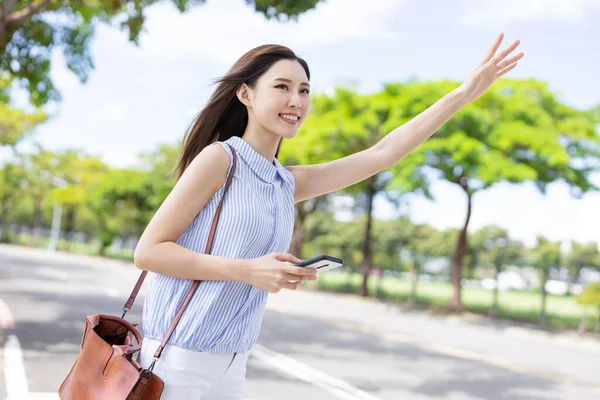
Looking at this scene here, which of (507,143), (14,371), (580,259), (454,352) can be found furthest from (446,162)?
(14,371)

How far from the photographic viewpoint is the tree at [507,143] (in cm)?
1978

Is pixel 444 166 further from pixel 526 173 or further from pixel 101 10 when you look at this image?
pixel 101 10

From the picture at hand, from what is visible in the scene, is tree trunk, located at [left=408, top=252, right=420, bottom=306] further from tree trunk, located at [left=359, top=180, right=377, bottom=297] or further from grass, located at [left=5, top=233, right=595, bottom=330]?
tree trunk, located at [left=359, top=180, right=377, bottom=297]

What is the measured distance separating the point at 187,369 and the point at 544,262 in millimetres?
20456

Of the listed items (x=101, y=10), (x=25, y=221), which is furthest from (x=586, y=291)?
(x=25, y=221)

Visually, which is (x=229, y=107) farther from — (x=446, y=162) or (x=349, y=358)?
(x=446, y=162)

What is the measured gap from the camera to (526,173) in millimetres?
19156

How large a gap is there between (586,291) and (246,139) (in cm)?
1779

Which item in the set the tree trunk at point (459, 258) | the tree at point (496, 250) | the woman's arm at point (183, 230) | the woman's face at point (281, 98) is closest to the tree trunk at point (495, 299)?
the tree at point (496, 250)

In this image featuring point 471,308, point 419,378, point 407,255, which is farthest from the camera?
point 407,255

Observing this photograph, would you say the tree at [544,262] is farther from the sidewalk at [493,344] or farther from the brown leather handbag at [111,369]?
the brown leather handbag at [111,369]

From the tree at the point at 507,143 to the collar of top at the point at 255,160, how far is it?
18096 mm

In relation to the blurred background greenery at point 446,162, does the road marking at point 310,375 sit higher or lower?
lower

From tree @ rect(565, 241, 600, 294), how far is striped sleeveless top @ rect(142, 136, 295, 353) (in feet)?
64.2
